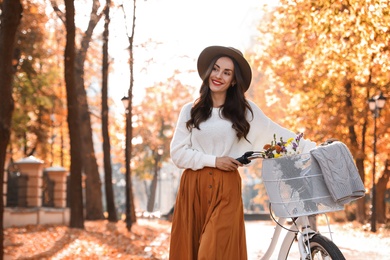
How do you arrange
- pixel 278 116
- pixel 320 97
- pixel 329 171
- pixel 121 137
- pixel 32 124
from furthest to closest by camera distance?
pixel 121 137, pixel 278 116, pixel 32 124, pixel 320 97, pixel 329 171

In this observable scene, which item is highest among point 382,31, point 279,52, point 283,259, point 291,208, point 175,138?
point 279,52

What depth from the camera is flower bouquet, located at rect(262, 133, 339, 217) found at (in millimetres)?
5754

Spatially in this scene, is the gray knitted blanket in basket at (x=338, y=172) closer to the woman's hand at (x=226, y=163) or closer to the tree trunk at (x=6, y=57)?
the woman's hand at (x=226, y=163)

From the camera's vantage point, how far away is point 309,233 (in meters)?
6.01

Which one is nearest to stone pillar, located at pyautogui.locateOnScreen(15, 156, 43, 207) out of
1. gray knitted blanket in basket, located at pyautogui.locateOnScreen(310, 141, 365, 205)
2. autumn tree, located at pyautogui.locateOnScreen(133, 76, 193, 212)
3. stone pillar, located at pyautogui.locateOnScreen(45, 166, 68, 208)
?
stone pillar, located at pyautogui.locateOnScreen(45, 166, 68, 208)

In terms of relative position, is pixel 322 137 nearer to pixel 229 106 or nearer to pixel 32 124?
pixel 32 124

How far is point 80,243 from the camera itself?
1988cm

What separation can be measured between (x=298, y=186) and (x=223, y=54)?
4.74 feet

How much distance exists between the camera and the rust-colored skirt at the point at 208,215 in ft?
20.6

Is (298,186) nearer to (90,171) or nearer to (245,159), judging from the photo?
(245,159)

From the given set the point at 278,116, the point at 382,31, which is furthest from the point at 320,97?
the point at 382,31

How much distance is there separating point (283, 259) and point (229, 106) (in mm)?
1272

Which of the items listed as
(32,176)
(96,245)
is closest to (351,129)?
(32,176)

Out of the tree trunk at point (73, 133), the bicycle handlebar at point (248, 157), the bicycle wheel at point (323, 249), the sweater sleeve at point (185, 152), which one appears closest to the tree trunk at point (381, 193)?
the tree trunk at point (73, 133)
